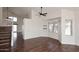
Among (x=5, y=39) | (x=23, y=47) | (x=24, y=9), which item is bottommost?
(x=23, y=47)

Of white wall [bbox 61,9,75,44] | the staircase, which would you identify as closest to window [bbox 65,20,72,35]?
white wall [bbox 61,9,75,44]

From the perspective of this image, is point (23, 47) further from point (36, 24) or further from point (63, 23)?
point (63, 23)

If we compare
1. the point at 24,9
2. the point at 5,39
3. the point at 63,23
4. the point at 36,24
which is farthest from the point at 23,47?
the point at 63,23

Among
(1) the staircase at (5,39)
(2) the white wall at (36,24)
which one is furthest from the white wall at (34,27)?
(1) the staircase at (5,39)

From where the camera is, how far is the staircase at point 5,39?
189 centimetres

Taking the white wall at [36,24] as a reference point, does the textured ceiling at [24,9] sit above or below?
above

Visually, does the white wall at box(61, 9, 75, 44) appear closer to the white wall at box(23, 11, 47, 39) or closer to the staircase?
the white wall at box(23, 11, 47, 39)

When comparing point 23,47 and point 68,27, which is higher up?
point 68,27

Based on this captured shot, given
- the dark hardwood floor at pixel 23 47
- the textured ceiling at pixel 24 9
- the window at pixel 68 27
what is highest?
the textured ceiling at pixel 24 9

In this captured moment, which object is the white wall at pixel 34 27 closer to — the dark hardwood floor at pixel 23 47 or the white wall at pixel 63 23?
the dark hardwood floor at pixel 23 47

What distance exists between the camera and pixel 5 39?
1.90m
